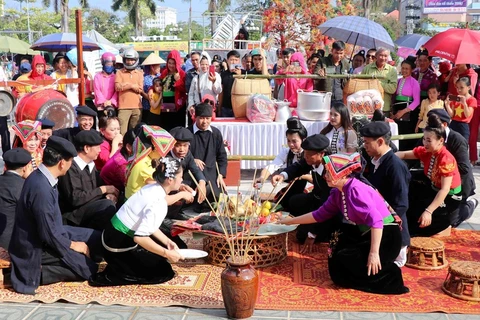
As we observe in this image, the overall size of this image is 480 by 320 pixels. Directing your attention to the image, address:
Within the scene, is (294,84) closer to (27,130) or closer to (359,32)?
(359,32)

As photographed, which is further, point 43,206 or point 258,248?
point 258,248

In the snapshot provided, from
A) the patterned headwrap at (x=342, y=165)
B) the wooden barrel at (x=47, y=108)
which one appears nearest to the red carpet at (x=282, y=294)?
the patterned headwrap at (x=342, y=165)

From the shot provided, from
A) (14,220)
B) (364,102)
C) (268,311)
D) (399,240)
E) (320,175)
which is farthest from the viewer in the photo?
(364,102)

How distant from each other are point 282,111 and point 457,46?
7.46 ft

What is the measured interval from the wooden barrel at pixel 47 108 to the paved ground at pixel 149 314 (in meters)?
2.88

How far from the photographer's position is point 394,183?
14.2 ft

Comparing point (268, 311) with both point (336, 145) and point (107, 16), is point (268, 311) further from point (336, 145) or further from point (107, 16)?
point (107, 16)

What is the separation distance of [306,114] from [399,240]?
12.0ft

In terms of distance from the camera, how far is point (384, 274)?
4.05 metres

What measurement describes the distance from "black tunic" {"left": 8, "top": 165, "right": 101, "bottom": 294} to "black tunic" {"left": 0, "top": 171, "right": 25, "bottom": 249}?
38 centimetres

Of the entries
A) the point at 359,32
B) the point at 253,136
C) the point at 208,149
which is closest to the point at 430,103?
the point at 359,32

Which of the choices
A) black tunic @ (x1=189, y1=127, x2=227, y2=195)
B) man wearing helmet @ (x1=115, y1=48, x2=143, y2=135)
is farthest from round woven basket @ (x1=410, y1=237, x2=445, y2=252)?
man wearing helmet @ (x1=115, y1=48, x2=143, y2=135)

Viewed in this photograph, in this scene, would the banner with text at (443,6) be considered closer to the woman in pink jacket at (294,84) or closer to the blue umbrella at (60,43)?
the blue umbrella at (60,43)

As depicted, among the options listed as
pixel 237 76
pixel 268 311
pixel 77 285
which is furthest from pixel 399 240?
pixel 237 76
